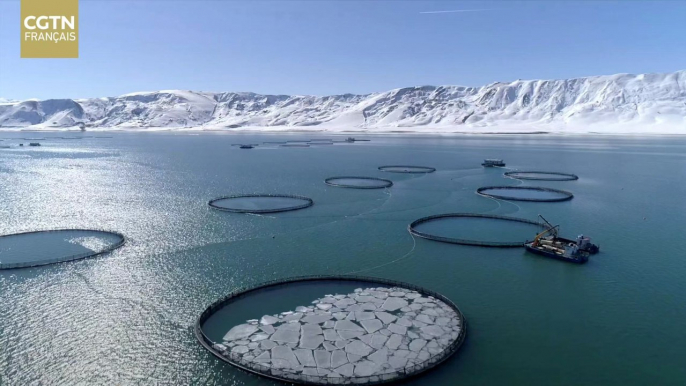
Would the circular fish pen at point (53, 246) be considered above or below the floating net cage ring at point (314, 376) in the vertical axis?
below

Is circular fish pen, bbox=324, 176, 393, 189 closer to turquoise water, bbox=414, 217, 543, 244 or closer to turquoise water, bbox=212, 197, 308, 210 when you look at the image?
turquoise water, bbox=212, 197, 308, 210

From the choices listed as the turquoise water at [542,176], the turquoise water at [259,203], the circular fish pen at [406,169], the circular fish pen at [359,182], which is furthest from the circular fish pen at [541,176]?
the turquoise water at [259,203]

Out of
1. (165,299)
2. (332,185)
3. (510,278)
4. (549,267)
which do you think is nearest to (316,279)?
(165,299)

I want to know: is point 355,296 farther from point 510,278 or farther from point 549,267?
point 549,267

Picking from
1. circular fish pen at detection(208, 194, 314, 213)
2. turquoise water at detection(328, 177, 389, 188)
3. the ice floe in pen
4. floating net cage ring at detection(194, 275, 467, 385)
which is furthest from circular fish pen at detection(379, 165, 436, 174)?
the ice floe in pen

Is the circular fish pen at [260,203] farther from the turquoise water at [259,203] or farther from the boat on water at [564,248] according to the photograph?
the boat on water at [564,248]
